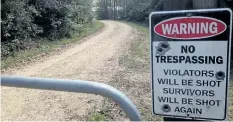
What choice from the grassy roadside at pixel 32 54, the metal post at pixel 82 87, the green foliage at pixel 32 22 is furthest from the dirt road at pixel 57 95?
the metal post at pixel 82 87

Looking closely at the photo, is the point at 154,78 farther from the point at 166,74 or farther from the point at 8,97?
the point at 8,97

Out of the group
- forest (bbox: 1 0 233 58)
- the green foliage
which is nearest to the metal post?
forest (bbox: 1 0 233 58)

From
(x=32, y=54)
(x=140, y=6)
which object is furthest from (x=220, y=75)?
(x=140, y=6)

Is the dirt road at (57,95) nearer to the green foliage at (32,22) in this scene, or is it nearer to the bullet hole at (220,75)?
the green foliage at (32,22)

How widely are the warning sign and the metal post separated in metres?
0.21

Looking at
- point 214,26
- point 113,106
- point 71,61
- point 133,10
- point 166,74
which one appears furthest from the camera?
point 133,10

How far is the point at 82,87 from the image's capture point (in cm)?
145

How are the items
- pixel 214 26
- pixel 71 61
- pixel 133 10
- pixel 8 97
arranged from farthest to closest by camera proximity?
pixel 133 10 → pixel 71 61 → pixel 8 97 → pixel 214 26

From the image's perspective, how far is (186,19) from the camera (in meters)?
1.40

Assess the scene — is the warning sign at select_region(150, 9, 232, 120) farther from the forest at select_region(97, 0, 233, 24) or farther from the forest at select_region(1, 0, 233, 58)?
the forest at select_region(1, 0, 233, 58)

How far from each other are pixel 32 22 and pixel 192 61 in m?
14.3

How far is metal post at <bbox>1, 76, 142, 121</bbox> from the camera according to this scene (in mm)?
1390

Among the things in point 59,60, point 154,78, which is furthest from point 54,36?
point 154,78

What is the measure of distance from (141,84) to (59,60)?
16.1 feet
